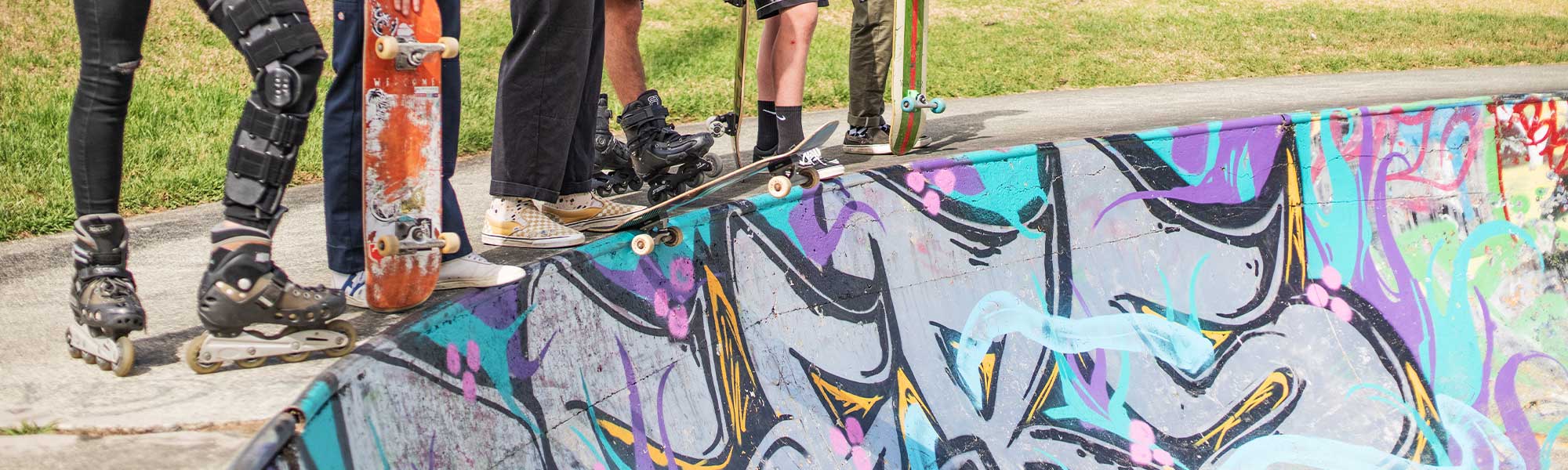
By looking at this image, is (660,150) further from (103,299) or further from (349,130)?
(103,299)

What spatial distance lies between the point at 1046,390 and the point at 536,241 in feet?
5.93

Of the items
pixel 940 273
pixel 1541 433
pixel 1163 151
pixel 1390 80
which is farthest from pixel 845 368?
pixel 1390 80

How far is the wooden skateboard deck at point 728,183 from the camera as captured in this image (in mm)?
2891

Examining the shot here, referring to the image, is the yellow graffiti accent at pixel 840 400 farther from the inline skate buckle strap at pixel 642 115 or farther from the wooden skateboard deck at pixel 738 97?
the wooden skateboard deck at pixel 738 97

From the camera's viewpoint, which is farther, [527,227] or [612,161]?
[612,161]

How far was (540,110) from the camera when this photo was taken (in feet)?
9.25

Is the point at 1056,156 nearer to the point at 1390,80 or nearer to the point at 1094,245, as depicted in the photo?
the point at 1094,245

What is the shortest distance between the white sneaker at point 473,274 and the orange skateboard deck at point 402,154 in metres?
0.10

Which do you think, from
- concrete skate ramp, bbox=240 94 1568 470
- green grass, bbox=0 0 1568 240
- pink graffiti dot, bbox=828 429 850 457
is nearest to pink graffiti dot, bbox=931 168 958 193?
concrete skate ramp, bbox=240 94 1568 470

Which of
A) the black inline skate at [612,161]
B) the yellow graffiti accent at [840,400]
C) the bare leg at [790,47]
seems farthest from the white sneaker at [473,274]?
the bare leg at [790,47]

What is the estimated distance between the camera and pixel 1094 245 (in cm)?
407

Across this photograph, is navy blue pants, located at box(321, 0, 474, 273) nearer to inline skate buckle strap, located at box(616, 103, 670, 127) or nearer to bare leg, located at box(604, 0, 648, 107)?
inline skate buckle strap, located at box(616, 103, 670, 127)

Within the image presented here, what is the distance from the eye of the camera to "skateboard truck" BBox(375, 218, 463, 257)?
2189 millimetres

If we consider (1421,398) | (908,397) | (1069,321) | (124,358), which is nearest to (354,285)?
(124,358)
